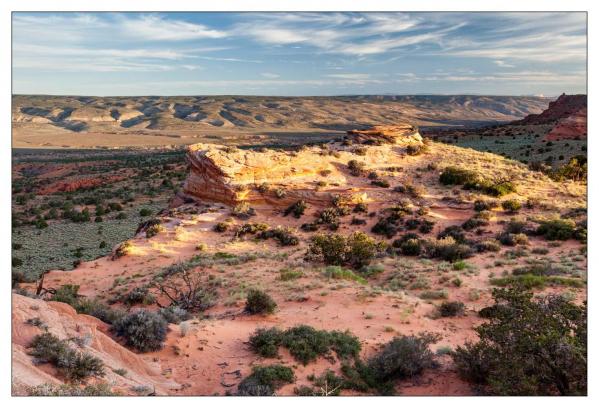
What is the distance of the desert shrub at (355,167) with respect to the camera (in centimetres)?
2448

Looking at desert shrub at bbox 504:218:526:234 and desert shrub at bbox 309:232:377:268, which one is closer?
desert shrub at bbox 309:232:377:268

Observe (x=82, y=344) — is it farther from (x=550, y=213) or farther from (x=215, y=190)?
(x=550, y=213)

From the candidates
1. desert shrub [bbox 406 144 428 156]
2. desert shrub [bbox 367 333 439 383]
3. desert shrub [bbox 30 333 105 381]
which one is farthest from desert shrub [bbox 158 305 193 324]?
desert shrub [bbox 406 144 428 156]

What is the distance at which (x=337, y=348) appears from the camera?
26.0 ft

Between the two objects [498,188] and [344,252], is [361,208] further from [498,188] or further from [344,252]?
[498,188]

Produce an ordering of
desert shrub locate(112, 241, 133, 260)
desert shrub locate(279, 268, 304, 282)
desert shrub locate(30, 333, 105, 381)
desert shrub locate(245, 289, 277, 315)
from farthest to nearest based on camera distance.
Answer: desert shrub locate(112, 241, 133, 260), desert shrub locate(279, 268, 304, 282), desert shrub locate(245, 289, 277, 315), desert shrub locate(30, 333, 105, 381)

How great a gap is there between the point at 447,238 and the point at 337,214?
5.67 m

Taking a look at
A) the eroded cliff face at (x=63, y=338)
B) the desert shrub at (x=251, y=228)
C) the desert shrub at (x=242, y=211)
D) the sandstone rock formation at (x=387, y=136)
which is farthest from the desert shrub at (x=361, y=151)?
the eroded cliff face at (x=63, y=338)

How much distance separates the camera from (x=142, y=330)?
7.79m

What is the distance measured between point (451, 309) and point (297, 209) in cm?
1214

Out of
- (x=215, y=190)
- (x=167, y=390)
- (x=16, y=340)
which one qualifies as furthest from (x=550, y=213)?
(x=16, y=340)

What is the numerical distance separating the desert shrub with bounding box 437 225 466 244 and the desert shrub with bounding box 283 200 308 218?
674 cm

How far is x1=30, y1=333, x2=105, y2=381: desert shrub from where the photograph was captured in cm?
567

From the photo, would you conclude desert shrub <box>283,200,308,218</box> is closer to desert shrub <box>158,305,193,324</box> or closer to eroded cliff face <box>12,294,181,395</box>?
desert shrub <box>158,305,193,324</box>
